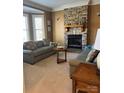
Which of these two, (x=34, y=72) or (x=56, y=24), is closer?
(x=34, y=72)

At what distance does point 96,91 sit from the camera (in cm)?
134

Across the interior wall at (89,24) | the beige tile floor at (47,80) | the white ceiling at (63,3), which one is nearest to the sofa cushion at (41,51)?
the beige tile floor at (47,80)

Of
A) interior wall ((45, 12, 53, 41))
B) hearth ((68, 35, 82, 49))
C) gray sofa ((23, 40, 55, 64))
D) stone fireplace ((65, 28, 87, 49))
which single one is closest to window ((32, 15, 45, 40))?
interior wall ((45, 12, 53, 41))

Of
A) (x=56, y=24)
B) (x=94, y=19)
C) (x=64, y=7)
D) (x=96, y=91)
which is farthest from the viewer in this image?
(x=56, y=24)

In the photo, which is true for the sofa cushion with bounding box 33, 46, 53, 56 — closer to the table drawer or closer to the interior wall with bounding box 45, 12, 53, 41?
the interior wall with bounding box 45, 12, 53, 41

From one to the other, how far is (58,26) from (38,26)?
1459mm

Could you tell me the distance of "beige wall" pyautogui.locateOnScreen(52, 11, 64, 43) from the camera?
7.70m

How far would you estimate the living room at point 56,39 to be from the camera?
129 inches

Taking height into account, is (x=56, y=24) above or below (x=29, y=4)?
below

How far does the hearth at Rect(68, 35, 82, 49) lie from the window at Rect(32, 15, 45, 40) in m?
1.97
